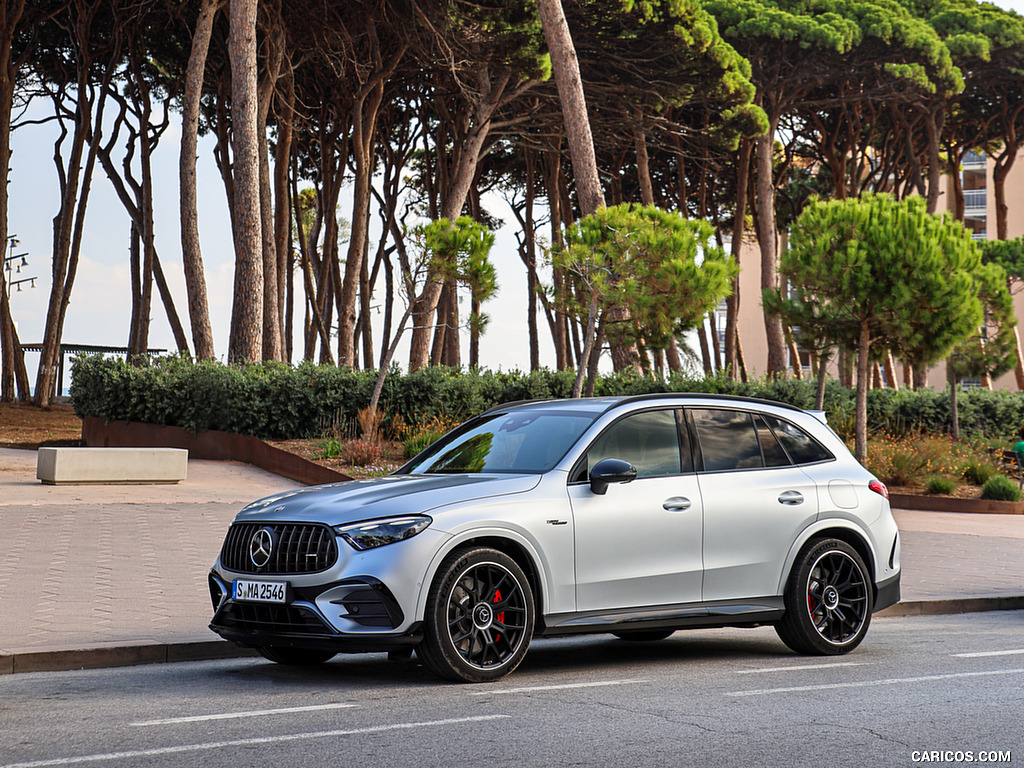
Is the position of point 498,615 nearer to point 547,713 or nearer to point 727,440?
point 547,713

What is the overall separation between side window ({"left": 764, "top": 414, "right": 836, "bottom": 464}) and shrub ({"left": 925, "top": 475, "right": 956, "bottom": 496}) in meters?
15.3

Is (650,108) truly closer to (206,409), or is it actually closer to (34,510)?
(206,409)

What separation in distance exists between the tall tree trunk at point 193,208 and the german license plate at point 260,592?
19753mm

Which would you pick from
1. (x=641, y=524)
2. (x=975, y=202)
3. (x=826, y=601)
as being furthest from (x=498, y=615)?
(x=975, y=202)

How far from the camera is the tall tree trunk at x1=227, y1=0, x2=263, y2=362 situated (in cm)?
2472

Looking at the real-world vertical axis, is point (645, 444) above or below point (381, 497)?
above

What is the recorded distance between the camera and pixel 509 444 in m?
7.57

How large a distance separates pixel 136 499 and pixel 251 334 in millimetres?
8907

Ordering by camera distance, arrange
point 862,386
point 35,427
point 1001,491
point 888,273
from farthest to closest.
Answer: point 35,427 < point 862,386 < point 1001,491 < point 888,273

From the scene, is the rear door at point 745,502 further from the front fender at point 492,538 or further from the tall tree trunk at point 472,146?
the tall tree trunk at point 472,146

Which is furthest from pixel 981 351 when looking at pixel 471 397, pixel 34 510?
pixel 34 510

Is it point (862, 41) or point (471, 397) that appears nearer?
point (471, 397)

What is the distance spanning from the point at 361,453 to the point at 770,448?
11968 mm

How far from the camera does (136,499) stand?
1623cm
